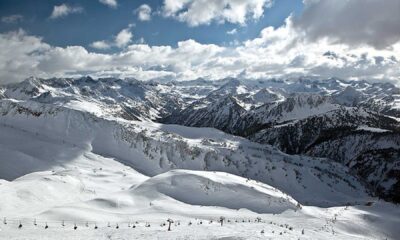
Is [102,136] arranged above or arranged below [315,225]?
above

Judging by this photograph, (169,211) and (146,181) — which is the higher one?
(146,181)

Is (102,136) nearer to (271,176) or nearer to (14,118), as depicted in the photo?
(14,118)

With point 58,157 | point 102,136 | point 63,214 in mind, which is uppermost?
point 102,136

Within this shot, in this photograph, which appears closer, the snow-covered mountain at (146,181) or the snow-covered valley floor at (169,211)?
the snow-covered valley floor at (169,211)

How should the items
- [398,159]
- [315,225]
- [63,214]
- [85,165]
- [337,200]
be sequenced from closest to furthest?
[63,214] → [315,225] → [85,165] → [337,200] → [398,159]

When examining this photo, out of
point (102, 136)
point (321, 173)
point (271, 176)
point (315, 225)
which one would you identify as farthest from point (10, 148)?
point (321, 173)

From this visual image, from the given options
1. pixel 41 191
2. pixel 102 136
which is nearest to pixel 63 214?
pixel 41 191

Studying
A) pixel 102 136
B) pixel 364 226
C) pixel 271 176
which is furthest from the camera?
pixel 102 136

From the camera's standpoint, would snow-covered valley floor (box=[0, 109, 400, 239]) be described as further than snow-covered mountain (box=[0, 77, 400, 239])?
No

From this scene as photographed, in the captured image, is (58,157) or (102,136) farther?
(102,136)

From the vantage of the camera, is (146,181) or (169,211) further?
(146,181)
